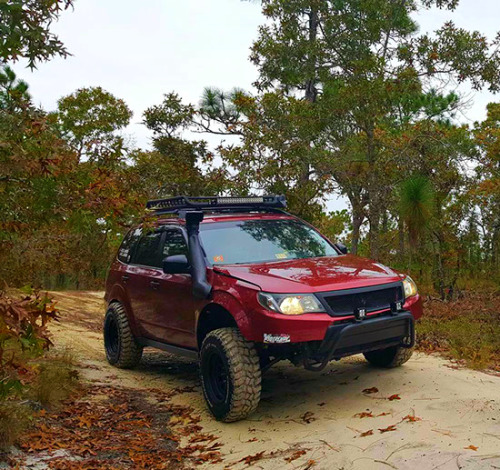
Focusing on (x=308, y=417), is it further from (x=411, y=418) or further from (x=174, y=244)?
(x=174, y=244)

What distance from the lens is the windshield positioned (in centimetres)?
647

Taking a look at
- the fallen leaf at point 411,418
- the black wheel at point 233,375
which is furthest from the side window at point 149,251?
the fallen leaf at point 411,418

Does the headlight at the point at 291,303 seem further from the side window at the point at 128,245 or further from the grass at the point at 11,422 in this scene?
the side window at the point at 128,245

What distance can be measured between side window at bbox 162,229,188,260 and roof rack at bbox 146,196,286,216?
0.24m

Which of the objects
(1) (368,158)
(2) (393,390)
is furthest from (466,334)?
(1) (368,158)

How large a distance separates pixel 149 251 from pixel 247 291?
248cm

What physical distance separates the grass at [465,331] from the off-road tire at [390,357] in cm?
91

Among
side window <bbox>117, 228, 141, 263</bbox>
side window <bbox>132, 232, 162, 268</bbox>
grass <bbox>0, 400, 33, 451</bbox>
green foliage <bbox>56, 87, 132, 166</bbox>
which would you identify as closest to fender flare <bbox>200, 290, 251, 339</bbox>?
side window <bbox>132, 232, 162, 268</bbox>

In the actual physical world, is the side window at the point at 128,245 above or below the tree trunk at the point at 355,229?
below

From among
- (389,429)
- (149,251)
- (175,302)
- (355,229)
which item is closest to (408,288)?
(389,429)

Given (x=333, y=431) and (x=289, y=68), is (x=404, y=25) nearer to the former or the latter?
(x=289, y=68)

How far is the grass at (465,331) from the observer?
7809mm

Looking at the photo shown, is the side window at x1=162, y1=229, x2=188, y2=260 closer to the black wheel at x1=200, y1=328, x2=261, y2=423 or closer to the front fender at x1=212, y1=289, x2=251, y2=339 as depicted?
the front fender at x1=212, y1=289, x2=251, y2=339

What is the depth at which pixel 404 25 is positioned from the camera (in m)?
15.7
